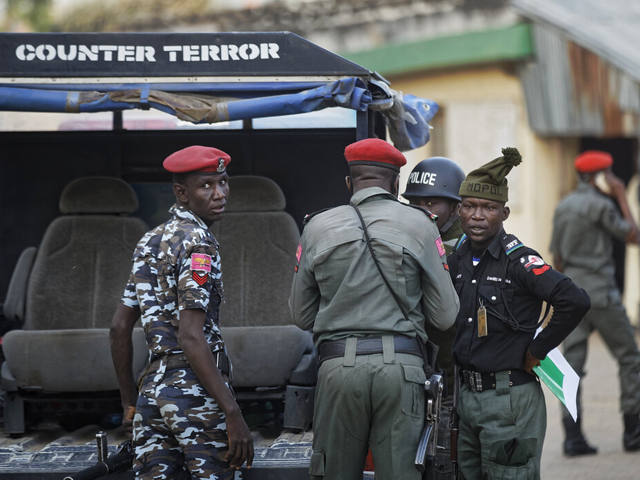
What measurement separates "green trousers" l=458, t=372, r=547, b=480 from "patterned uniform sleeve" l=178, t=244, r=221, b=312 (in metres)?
1.30

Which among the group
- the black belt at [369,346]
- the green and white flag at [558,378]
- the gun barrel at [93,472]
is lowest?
the gun barrel at [93,472]

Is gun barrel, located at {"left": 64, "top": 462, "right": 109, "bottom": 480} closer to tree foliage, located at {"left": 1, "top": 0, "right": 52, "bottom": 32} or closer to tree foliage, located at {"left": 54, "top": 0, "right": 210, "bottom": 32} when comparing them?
tree foliage, located at {"left": 54, "top": 0, "right": 210, "bottom": 32}

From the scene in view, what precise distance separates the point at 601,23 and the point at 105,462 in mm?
9507

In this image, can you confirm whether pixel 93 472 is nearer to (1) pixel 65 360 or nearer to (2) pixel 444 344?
(1) pixel 65 360

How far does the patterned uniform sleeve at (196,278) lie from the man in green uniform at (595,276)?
392cm

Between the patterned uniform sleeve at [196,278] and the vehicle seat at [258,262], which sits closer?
the patterned uniform sleeve at [196,278]

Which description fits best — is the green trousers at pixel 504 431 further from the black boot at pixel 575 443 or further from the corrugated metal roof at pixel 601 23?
the corrugated metal roof at pixel 601 23

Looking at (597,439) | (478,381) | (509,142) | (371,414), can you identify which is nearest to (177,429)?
(371,414)

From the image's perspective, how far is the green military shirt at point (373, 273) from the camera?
3.85m

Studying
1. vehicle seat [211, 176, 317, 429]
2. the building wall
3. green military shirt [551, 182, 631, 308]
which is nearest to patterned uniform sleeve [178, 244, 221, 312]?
vehicle seat [211, 176, 317, 429]

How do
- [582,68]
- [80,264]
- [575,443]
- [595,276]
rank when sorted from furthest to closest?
[582,68]
[595,276]
[575,443]
[80,264]

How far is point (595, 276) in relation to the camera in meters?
7.17

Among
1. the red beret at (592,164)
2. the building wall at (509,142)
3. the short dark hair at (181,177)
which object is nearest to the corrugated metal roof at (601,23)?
the building wall at (509,142)

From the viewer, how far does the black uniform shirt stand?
162 inches
